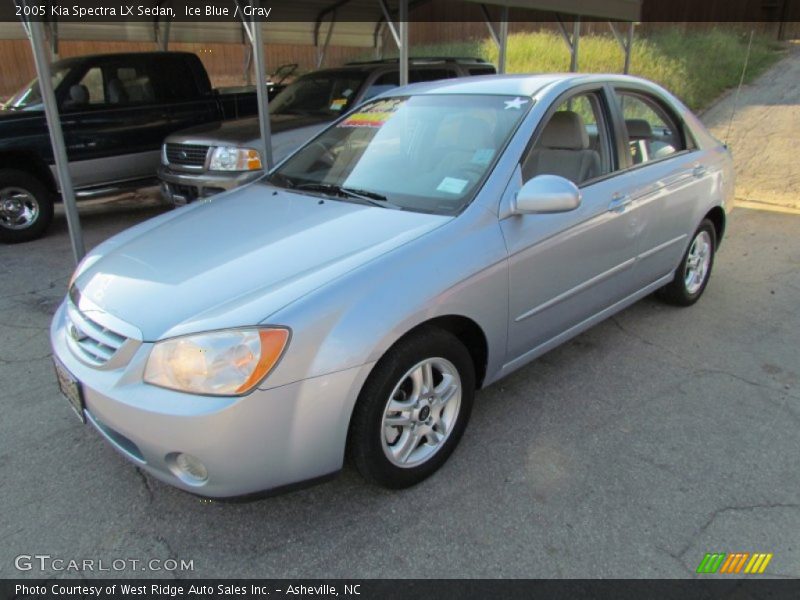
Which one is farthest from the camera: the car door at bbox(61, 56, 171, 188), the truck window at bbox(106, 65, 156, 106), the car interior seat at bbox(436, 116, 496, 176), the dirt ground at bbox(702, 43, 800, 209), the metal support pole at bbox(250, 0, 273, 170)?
the dirt ground at bbox(702, 43, 800, 209)

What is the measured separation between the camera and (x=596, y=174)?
3381 mm

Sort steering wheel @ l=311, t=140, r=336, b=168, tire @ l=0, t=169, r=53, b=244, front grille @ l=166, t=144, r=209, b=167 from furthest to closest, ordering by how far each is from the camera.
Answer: tire @ l=0, t=169, r=53, b=244
front grille @ l=166, t=144, r=209, b=167
steering wheel @ l=311, t=140, r=336, b=168

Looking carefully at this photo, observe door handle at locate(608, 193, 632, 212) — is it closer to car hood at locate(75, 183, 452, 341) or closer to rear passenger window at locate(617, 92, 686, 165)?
rear passenger window at locate(617, 92, 686, 165)

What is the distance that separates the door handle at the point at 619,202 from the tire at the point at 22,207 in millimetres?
6137

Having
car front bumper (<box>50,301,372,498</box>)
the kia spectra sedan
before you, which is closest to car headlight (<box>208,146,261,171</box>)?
the kia spectra sedan

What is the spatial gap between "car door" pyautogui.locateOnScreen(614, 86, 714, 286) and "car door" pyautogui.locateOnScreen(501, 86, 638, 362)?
147mm

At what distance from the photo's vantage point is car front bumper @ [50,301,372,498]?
6.55 ft

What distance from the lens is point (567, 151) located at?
133 inches

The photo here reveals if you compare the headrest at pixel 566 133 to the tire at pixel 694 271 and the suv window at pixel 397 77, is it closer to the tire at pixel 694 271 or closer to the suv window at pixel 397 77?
the tire at pixel 694 271

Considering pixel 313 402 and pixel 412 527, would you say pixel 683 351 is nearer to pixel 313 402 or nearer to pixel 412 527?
pixel 412 527

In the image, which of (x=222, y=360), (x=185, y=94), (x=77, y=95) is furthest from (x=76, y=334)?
(x=185, y=94)
